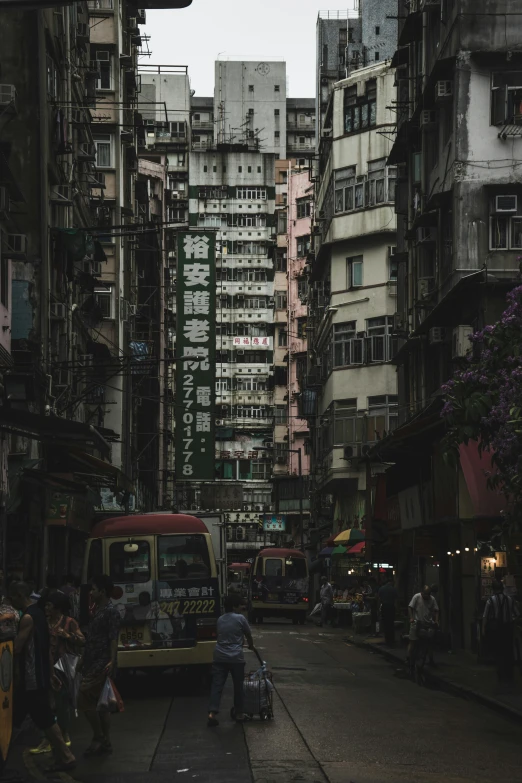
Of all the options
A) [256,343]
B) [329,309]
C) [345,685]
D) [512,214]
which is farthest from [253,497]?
[345,685]

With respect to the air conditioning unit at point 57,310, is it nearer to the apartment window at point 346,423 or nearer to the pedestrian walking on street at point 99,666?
the pedestrian walking on street at point 99,666

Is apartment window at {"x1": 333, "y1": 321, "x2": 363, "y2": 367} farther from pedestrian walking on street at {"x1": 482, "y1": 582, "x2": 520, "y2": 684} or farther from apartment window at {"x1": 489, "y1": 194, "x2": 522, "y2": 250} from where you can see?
pedestrian walking on street at {"x1": 482, "y1": 582, "x2": 520, "y2": 684}

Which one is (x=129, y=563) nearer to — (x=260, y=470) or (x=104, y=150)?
(x=104, y=150)

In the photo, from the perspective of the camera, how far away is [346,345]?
Result: 58500 millimetres

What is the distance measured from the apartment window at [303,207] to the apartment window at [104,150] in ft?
139

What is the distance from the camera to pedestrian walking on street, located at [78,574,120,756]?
44.0ft

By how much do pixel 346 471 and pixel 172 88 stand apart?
80.4 m

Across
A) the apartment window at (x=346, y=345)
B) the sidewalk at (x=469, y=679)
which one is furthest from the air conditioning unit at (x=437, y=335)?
the apartment window at (x=346, y=345)

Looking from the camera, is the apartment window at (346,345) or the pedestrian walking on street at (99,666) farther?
the apartment window at (346,345)

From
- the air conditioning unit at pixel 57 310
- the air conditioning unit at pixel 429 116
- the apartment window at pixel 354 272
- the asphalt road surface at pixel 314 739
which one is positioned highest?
the apartment window at pixel 354 272

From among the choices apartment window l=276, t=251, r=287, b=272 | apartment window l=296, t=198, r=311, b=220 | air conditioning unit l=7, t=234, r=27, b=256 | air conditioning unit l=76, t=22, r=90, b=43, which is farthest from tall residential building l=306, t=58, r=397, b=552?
apartment window l=276, t=251, r=287, b=272

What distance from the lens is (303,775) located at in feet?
38.4

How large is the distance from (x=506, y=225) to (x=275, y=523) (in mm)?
67372

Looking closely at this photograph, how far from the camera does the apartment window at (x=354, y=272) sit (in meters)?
58.7
